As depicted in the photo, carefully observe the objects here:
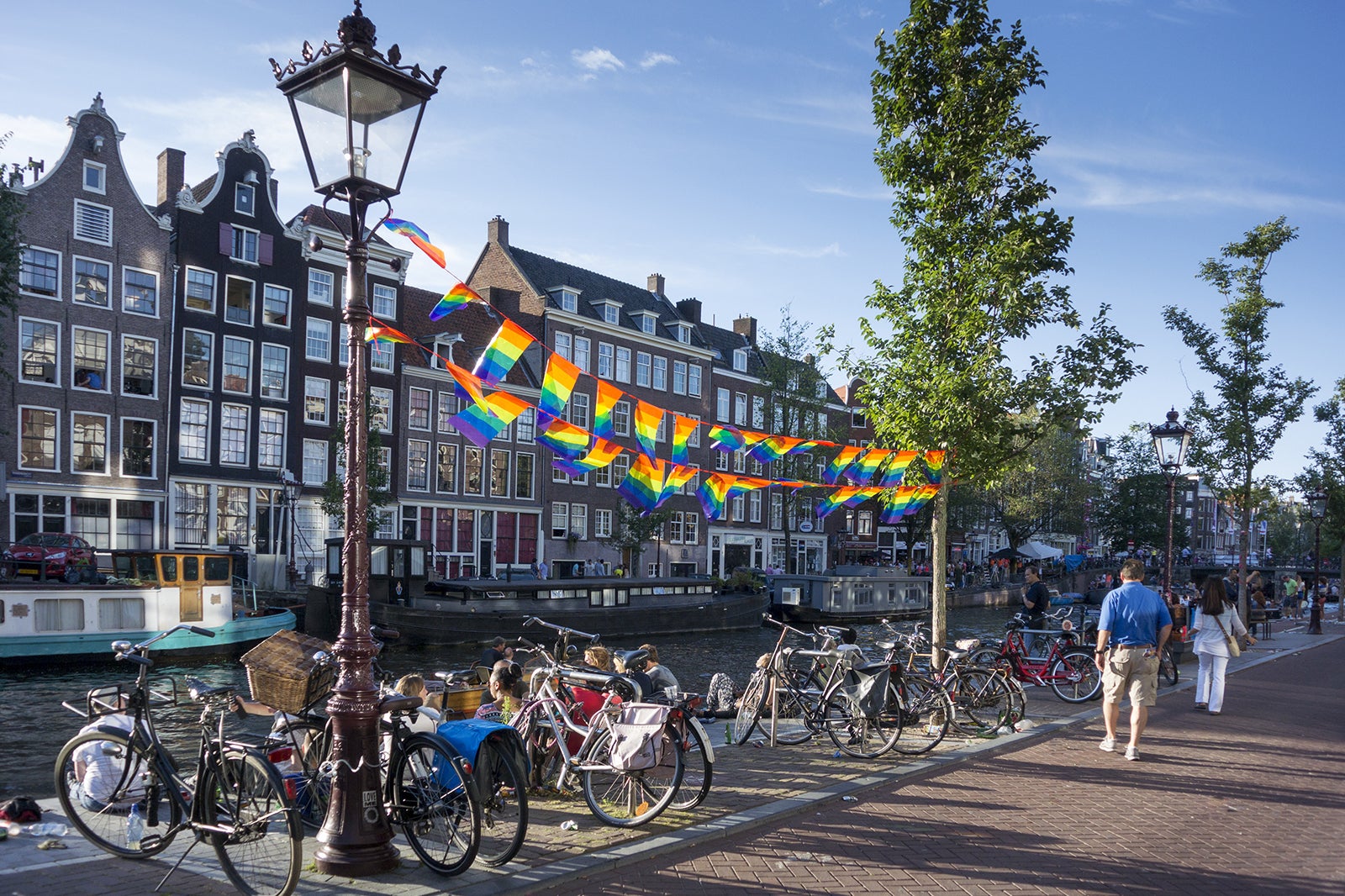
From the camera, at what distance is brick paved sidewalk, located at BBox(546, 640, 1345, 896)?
612cm

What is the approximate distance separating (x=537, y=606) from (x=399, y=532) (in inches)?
521

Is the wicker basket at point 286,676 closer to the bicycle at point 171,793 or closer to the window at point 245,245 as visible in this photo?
the bicycle at point 171,793

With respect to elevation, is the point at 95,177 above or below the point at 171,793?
above

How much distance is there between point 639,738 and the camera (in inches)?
277

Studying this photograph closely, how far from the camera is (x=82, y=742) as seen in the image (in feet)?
20.2

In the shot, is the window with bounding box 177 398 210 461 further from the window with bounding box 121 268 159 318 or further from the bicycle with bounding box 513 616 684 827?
the bicycle with bounding box 513 616 684 827

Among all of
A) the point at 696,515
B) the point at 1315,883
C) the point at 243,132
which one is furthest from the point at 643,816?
the point at 696,515

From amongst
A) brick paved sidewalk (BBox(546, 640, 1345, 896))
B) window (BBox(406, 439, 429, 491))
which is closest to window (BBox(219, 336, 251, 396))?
window (BBox(406, 439, 429, 491))

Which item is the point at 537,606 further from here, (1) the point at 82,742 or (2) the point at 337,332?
(1) the point at 82,742

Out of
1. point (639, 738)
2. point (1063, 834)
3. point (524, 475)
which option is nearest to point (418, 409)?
point (524, 475)

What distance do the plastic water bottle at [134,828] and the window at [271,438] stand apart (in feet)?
108

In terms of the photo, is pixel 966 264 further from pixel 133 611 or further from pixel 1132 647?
pixel 133 611

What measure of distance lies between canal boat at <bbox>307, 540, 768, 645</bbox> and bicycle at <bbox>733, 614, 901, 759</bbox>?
54.6 feet

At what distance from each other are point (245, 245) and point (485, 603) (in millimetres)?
17128
